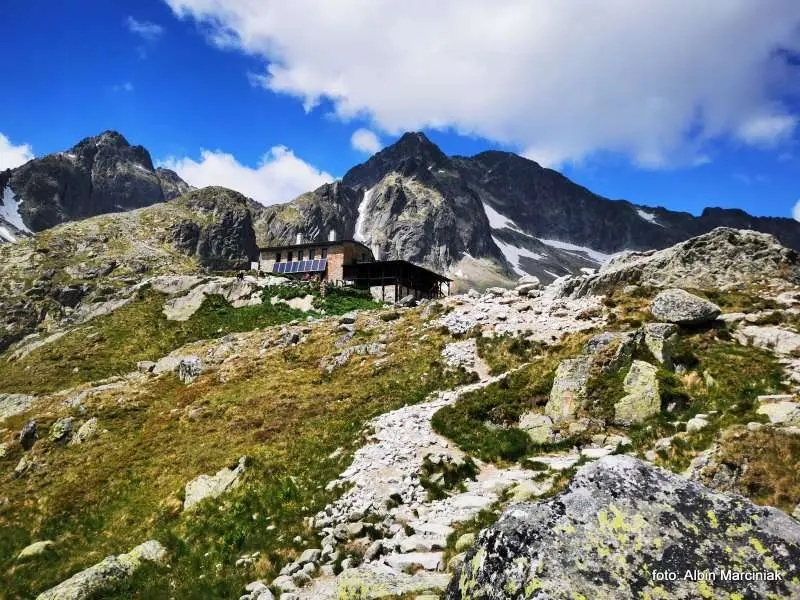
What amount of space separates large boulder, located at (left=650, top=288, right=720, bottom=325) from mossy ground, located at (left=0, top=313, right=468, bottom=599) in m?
11.6

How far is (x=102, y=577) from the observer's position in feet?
47.7

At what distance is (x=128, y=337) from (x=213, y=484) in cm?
4094

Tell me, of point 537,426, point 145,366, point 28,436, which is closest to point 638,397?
point 537,426

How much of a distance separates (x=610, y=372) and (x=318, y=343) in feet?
79.9

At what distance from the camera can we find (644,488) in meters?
6.17

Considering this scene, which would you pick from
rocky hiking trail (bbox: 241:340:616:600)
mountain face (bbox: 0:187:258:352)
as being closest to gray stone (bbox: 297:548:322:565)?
rocky hiking trail (bbox: 241:340:616:600)

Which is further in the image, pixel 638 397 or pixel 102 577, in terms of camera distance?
pixel 638 397

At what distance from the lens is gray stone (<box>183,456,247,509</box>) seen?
765 inches

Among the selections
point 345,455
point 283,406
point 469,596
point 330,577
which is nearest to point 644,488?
point 469,596

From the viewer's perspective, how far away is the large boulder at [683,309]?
24438 millimetres

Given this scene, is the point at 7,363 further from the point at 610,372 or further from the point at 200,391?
the point at 610,372

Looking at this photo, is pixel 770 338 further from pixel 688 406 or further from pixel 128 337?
pixel 128 337

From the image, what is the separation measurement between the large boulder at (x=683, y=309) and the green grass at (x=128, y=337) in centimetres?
3867

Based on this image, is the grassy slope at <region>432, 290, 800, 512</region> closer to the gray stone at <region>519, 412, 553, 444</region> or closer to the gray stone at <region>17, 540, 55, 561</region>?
the gray stone at <region>519, 412, 553, 444</region>
